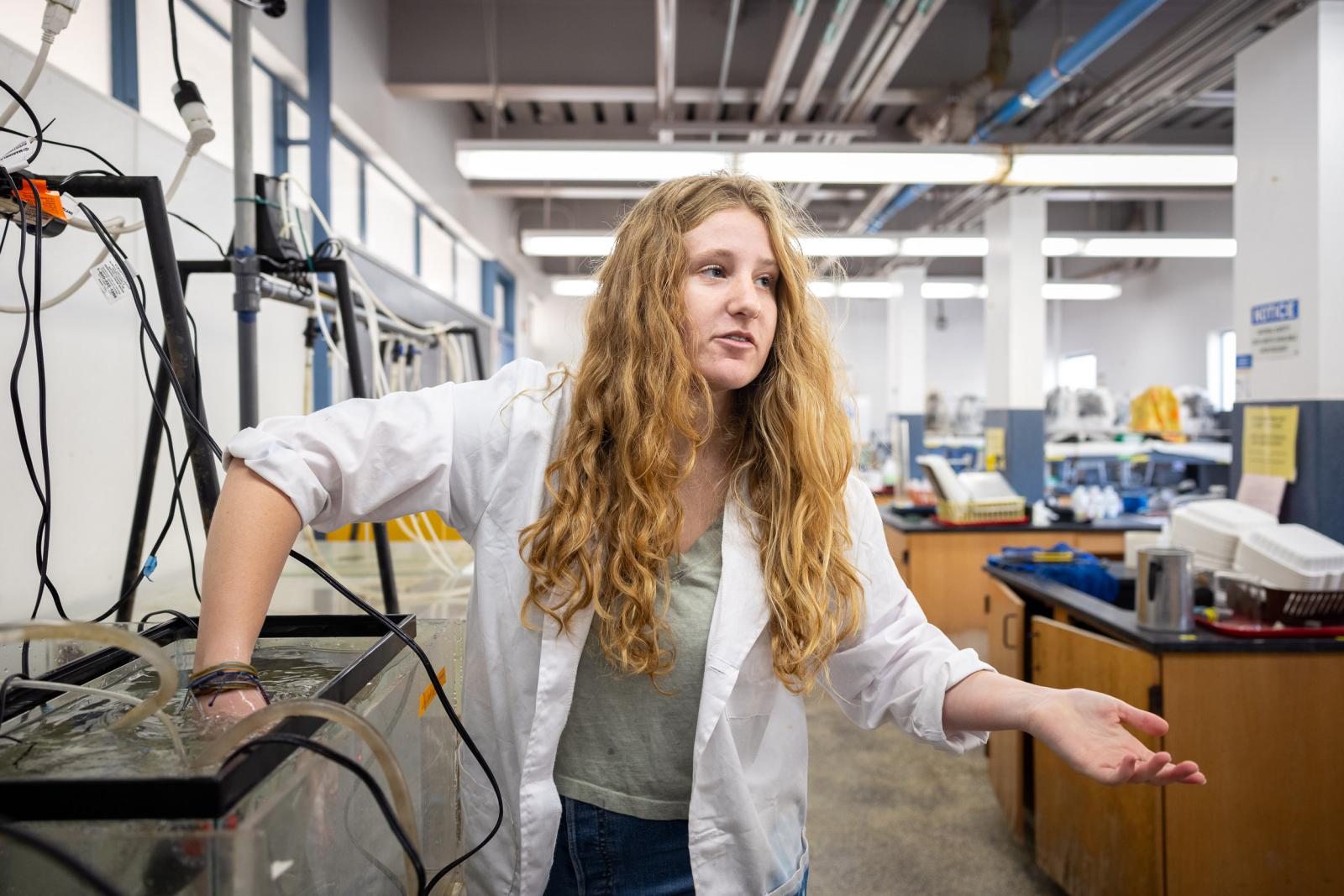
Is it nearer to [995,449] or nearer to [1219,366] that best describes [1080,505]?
[995,449]

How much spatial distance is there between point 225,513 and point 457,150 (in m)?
3.05

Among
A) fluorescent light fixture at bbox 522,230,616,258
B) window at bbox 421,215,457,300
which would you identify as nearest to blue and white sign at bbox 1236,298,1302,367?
fluorescent light fixture at bbox 522,230,616,258

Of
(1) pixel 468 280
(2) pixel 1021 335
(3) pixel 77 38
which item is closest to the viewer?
(3) pixel 77 38

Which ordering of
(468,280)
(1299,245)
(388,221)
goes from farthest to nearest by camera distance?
(468,280) < (388,221) < (1299,245)

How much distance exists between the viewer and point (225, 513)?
81 cm

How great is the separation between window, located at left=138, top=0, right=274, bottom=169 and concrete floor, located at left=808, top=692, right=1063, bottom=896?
2.56 metres

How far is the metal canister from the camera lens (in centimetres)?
183

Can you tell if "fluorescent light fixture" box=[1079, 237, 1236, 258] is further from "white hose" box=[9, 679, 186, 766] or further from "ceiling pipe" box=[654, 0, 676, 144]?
"white hose" box=[9, 679, 186, 766]

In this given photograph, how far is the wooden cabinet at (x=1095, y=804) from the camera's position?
69.4 inches

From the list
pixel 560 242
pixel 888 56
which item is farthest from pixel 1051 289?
pixel 560 242

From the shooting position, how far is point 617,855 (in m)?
1.00

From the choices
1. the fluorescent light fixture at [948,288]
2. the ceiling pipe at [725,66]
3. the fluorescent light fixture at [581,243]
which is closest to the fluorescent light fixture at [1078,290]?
the fluorescent light fixture at [948,288]

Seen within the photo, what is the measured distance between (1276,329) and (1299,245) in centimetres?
28

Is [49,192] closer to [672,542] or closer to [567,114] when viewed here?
[672,542]
